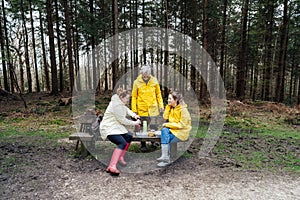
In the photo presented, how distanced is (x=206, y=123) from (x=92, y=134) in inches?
209

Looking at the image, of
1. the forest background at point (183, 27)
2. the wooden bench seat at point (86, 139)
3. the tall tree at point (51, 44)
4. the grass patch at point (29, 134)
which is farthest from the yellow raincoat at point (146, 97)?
the tall tree at point (51, 44)

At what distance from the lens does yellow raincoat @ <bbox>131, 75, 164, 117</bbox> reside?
4676mm

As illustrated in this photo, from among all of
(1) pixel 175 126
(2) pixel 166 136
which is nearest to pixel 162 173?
(2) pixel 166 136

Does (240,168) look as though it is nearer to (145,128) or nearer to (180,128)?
(180,128)

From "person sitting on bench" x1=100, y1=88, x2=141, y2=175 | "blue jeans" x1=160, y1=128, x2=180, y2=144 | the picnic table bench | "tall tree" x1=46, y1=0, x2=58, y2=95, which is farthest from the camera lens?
"tall tree" x1=46, y1=0, x2=58, y2=95

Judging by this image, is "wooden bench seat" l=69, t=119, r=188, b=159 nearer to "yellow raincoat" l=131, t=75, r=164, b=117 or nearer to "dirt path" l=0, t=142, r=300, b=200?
"dirt path" l=0, t=142, r=300, b=200

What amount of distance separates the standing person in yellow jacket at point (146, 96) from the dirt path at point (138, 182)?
1.22 metres

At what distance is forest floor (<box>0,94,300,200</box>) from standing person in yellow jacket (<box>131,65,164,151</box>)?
3.92 ft

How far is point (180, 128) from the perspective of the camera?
13.6 ft

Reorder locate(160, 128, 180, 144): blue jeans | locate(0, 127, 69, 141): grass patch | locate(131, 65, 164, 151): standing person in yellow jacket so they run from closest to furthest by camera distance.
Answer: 1. locate(160, 128, 180, 144): blue jeans
2. locate(131, 65, 164, 151): standing person in yellow jacket
3. locate(0, 127, 69, 141): grass patch

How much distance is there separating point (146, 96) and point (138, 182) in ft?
5.96

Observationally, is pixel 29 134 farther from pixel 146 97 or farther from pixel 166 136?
pixel 166 136

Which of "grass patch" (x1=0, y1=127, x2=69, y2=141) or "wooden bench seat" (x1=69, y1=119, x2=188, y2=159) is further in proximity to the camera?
"grass patch" (x1=0, y1=127, x2=69, y2=141)

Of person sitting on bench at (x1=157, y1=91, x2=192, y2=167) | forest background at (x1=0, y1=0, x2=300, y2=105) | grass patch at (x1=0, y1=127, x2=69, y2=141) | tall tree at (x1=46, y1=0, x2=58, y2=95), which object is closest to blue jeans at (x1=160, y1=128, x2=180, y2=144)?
person sitting on bench at (x1=157, y1=91, x2=192, y2=167)
